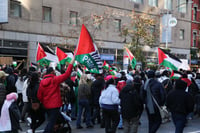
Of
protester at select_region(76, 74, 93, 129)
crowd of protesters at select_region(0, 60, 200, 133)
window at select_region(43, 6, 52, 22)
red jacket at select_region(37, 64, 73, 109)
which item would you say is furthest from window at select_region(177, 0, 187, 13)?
red jacket at select_region(37, 64, 73, 109)

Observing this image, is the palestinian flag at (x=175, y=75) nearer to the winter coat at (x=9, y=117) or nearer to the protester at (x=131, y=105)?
the protester at (x=131, y=105)

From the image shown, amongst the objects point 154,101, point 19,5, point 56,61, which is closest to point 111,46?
point 19,5

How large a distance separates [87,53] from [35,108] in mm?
2009

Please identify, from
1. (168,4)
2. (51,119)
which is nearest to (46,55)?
(51,119)

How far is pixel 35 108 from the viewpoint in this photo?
25.4ft

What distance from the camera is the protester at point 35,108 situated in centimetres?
775

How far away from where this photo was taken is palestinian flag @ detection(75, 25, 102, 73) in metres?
8.27

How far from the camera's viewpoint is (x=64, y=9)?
90.9 feet

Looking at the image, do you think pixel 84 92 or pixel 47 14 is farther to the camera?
pixel 47 14

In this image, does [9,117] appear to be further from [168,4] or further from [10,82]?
[168,4]

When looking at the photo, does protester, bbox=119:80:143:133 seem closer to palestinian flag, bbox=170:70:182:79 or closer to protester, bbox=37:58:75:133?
protester, bbox=37:58:75:133

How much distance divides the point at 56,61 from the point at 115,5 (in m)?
20.0

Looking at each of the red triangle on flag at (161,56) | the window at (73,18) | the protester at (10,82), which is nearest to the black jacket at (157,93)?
the red triangle on flag at (161,56)

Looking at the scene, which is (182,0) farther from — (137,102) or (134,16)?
(137,102)
